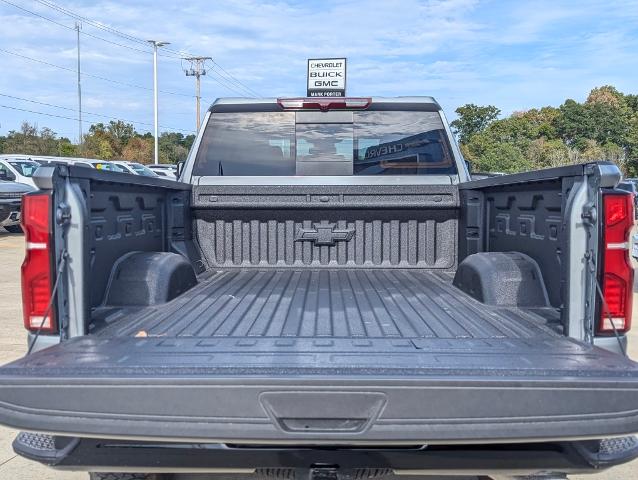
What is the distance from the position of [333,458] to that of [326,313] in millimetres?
988

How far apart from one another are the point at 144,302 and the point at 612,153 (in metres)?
50.8

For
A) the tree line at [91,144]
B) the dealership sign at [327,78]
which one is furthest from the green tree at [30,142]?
the dealership sign at [327,78]

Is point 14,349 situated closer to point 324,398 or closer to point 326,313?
point 326,313

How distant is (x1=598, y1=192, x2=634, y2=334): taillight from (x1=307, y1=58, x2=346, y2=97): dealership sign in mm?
3063

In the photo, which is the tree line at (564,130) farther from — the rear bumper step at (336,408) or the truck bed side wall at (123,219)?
the rear bumper step at (336,408)

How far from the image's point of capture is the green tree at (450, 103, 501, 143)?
197 ft

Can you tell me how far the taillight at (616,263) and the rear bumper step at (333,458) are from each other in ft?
1.85

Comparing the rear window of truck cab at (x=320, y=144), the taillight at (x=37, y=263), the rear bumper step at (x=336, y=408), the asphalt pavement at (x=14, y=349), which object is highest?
the rear window of truck cab at (x=320, y=144)

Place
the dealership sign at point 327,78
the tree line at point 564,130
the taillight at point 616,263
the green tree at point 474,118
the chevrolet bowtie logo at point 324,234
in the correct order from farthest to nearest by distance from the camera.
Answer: the green tree at point 474,118 → the tree line at point 564,130 → the dealership sign at point 327,78 → the chevrolet bowtie logo at point 324,234 → the taillight at point 616,263

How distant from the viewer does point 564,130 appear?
205 ft

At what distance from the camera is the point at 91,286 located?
2.82 meters

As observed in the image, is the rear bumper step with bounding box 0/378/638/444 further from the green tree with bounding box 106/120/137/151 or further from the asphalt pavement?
the green tree with bounding box 106/120/137/151

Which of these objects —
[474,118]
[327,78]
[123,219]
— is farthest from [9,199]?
[474,118]

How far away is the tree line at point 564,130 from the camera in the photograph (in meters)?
48.5
